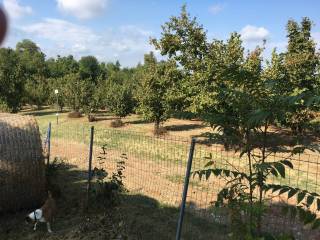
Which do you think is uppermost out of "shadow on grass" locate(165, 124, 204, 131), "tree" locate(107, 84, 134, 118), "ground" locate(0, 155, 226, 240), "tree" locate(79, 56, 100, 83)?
"tree" locate(79, 56, 100, 83)

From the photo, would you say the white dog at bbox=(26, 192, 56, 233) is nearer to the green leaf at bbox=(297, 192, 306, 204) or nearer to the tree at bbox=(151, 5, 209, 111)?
the green leaf at bbox=(297, 192, 306, 204)

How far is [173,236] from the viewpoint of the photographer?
6.51 metres

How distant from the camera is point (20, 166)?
7301mm

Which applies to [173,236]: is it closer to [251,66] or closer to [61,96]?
[251,66]

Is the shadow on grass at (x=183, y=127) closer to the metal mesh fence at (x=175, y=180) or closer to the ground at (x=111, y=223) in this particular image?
the metal mesh fence at (x=175, y=180)

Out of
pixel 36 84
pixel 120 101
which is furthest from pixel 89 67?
pixel 120 101

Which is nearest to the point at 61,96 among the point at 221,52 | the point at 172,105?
the point at 172,105

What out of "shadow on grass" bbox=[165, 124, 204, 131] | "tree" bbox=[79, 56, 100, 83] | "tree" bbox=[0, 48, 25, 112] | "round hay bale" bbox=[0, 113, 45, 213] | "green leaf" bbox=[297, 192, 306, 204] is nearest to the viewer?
"green leaf" bbox=[297, 192, 306, 204]

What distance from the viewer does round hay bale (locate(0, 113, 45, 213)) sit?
7227mm

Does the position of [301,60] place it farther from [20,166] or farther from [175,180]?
[20,166]

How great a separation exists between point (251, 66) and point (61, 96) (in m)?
23.6

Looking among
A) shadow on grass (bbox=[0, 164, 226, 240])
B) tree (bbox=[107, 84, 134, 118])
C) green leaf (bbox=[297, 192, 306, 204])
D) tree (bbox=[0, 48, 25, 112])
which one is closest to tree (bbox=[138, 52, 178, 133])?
tree (bbox=[107, 84, 134, 118])

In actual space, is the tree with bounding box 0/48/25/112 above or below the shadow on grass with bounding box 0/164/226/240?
above

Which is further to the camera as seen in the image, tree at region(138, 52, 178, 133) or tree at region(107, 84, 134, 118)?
tree at region(107, 84, 134, 118)
